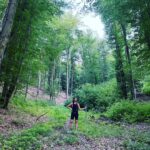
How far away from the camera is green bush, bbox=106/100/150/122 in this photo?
16264 mm

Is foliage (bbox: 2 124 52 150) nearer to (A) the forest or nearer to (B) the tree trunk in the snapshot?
(A) the forest

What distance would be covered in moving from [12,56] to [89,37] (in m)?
36.4

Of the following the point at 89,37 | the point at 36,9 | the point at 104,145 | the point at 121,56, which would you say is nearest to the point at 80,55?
the point at 89,37

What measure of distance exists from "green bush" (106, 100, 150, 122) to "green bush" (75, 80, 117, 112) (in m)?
6.09

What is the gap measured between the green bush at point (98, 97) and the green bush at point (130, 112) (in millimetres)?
6087

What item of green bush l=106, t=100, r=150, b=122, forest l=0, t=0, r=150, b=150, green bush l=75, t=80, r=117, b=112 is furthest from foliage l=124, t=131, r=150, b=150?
green bush l=75, t=80, r=117, b=112

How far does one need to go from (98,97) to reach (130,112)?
332 inches

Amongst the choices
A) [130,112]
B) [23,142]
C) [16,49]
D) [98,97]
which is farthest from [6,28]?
[98,97]

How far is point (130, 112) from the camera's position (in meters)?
17.7

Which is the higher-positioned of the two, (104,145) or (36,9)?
(36,9)

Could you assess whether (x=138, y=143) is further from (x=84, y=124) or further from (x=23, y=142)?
(x=84, y=124)

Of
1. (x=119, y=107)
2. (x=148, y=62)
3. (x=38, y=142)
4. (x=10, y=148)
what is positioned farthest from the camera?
(x=119, y=107)

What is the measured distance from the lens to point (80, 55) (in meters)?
52.1

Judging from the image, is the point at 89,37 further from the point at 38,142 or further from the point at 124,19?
the point at 38,142
